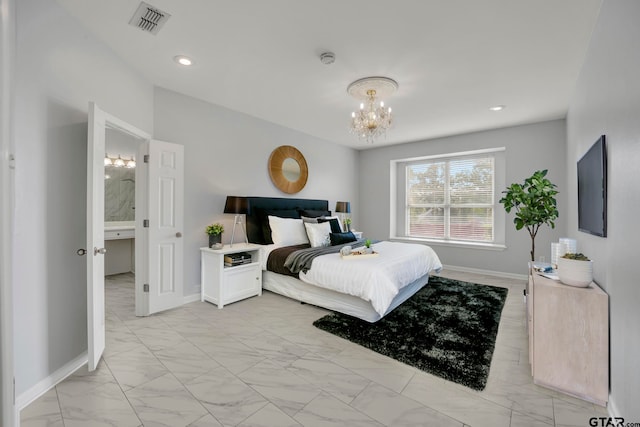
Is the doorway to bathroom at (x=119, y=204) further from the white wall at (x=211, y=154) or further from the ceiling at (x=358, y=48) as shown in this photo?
the ceiling at (x=358, y=48)

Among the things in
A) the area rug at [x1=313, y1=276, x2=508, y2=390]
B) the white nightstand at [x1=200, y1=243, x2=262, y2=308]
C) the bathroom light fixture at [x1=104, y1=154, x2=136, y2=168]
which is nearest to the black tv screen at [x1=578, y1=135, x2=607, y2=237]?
the area rug at [x1=313, y1=276, x2=508, y2=390]

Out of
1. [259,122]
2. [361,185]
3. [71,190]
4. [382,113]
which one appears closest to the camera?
[71,190]

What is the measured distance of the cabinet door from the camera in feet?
11.4

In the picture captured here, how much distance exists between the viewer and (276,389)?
1897 millimetres

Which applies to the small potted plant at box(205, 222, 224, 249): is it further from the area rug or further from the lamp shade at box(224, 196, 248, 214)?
the area rug

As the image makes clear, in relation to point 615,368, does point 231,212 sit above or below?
above

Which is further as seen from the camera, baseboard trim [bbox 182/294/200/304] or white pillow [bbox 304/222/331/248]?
white pillow [bbox 304/222/331/248]

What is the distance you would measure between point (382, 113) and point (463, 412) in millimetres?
2852

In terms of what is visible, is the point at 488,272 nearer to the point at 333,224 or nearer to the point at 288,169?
the point at 333,224

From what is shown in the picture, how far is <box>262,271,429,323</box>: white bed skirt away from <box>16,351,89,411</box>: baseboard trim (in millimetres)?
2101

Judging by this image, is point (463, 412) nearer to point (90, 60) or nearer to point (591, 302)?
point (591, 302)

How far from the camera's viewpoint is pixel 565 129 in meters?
4.26

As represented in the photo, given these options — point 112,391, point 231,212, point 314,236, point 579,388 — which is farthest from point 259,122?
point 579,388

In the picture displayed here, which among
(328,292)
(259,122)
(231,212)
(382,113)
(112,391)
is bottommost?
(112,391)
